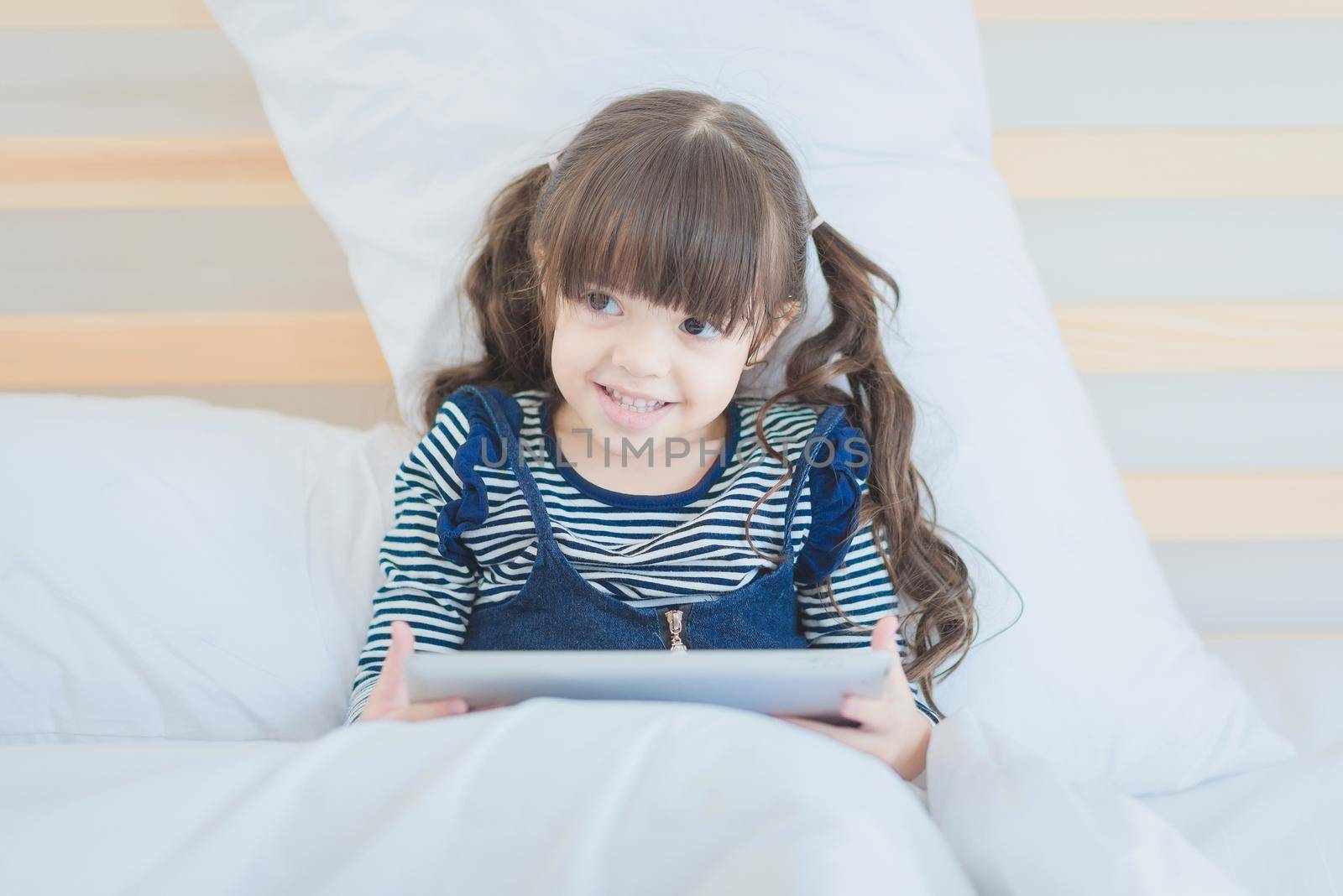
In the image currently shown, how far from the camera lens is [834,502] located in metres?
0.86

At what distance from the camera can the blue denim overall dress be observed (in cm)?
82

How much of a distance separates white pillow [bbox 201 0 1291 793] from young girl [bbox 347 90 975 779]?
0.05 meters

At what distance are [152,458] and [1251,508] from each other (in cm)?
111

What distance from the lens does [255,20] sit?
930 millimetres

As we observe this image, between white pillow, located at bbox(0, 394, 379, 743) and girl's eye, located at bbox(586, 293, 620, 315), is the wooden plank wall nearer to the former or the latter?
white pillow, located at bbox(0, 394, 379, 743)

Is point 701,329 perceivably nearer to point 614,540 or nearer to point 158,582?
point 614,540

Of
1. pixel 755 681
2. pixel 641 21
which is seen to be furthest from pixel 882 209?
pixel 755 681

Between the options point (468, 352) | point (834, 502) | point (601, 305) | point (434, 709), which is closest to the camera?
point (434, 709)

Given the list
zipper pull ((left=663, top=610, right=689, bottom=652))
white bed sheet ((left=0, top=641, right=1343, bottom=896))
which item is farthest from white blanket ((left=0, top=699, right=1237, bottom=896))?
zipper pull ((left=663, top=610, right=689, bottom=652))

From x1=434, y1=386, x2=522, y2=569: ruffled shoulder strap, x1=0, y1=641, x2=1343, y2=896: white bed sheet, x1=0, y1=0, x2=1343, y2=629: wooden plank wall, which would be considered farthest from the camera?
x1=0, y1=0, x2=1343, y2=629: wooden plank wall

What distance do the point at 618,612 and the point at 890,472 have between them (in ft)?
0.84

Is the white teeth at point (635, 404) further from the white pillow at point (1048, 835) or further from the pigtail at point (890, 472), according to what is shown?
the white pillow at point (1048, 835)

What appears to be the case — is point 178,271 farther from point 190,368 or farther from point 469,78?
point 469,78

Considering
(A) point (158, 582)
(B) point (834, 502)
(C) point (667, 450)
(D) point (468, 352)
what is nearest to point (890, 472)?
(B) point (834, 502)
